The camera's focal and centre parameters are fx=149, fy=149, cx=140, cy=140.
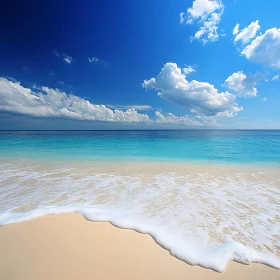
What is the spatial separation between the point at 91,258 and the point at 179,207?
257cm

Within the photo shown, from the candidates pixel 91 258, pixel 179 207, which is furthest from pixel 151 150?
pixel 91 258

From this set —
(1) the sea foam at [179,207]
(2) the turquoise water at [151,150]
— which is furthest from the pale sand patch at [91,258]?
(2) the turquoise water at [151,150]

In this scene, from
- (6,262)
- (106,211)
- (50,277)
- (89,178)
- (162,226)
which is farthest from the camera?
(89,178)

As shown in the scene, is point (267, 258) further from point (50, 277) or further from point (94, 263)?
point (50, 277)

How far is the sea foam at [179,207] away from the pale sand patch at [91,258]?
18cm

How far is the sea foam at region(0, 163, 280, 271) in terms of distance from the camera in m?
2.59

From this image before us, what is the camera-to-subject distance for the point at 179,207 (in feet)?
13.5

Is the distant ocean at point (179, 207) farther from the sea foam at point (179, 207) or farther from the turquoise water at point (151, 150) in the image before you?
the turquoise water at point (151, 150)

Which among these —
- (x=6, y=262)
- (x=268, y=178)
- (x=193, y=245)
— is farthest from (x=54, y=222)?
(x=268, y=178)

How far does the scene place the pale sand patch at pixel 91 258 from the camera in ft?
6.79

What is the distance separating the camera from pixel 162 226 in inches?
126

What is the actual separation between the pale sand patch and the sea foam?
0.18m

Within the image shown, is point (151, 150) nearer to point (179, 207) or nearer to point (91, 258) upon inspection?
point (179, 207)

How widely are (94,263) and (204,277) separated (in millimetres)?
1582
